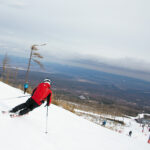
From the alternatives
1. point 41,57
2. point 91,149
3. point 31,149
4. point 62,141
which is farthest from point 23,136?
point 41,57

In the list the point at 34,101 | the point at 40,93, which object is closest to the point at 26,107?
the point at 34,101

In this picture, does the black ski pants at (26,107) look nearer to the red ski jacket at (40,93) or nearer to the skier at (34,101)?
the skier at (34,101)

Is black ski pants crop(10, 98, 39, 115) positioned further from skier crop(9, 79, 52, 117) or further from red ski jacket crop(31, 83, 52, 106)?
red ski jacket crop(31, 83, 52, 106)

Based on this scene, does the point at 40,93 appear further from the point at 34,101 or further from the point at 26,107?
the point at 26,107

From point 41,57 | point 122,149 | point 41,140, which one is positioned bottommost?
point 122,149

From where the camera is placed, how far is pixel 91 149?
6.14 metres

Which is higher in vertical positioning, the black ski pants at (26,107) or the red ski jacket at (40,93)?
the red ski jacket at (40,93)

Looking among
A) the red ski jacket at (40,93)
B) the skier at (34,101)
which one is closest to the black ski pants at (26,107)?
the skier at (34,101)

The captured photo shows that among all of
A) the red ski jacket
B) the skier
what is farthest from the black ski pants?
the red ski jacket

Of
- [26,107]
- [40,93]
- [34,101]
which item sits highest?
[40,93]

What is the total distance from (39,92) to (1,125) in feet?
5.56

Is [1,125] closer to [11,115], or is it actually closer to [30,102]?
[11,115]

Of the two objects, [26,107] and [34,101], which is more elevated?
[34,101]

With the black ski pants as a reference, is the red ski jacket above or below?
above
